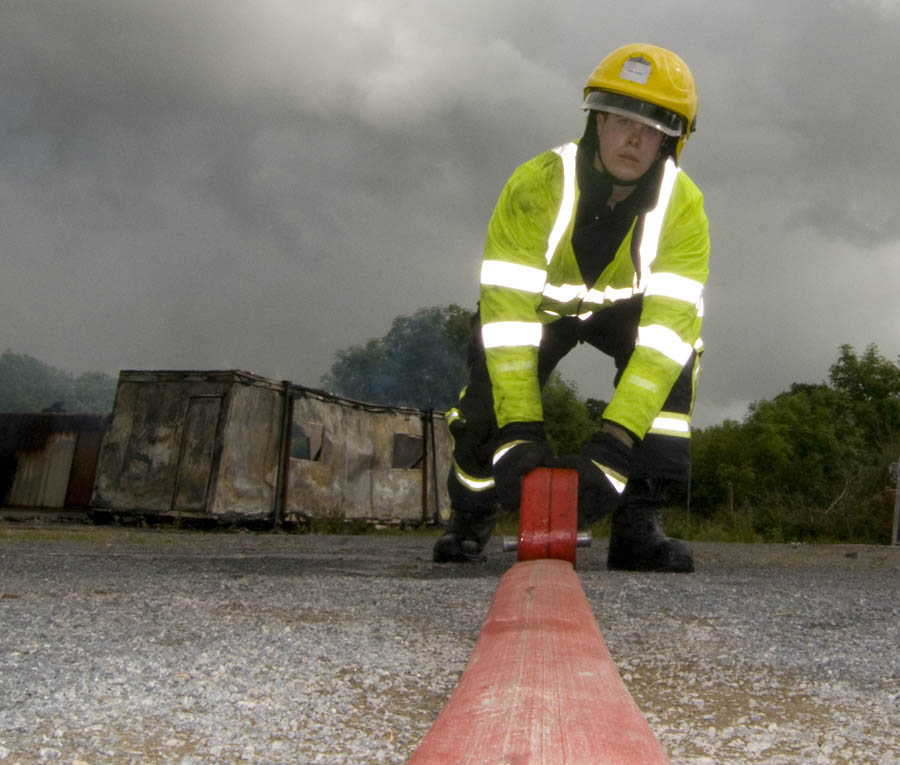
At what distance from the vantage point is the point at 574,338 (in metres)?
4.04

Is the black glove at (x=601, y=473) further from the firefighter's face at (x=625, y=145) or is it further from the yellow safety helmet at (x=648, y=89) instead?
the yellow safety helmet at (x=648, y=89)

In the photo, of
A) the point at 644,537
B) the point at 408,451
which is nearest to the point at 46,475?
the point at 408,451

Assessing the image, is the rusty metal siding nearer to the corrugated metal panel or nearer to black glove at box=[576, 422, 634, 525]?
the corrugated metal panel

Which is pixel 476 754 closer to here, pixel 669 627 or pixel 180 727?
pixel 180 727

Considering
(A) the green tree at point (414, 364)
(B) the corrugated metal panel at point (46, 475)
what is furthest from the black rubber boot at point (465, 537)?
(A) the green tree at point (414, 364)

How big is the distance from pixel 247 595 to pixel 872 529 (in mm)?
12873

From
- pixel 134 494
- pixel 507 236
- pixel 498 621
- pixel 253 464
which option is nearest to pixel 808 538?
pixel 253 464

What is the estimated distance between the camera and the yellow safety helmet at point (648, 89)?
10.3ft

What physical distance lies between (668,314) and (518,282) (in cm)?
51

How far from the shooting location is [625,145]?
10.5 feet

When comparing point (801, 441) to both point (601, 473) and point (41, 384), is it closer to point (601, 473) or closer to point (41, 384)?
point (601, 473)

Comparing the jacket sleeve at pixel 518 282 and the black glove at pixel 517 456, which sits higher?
the jacket sleeve at pixel 518 282

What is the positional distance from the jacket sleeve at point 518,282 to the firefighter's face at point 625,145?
18 centimetres

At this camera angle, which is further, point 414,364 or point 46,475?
point 414,364
